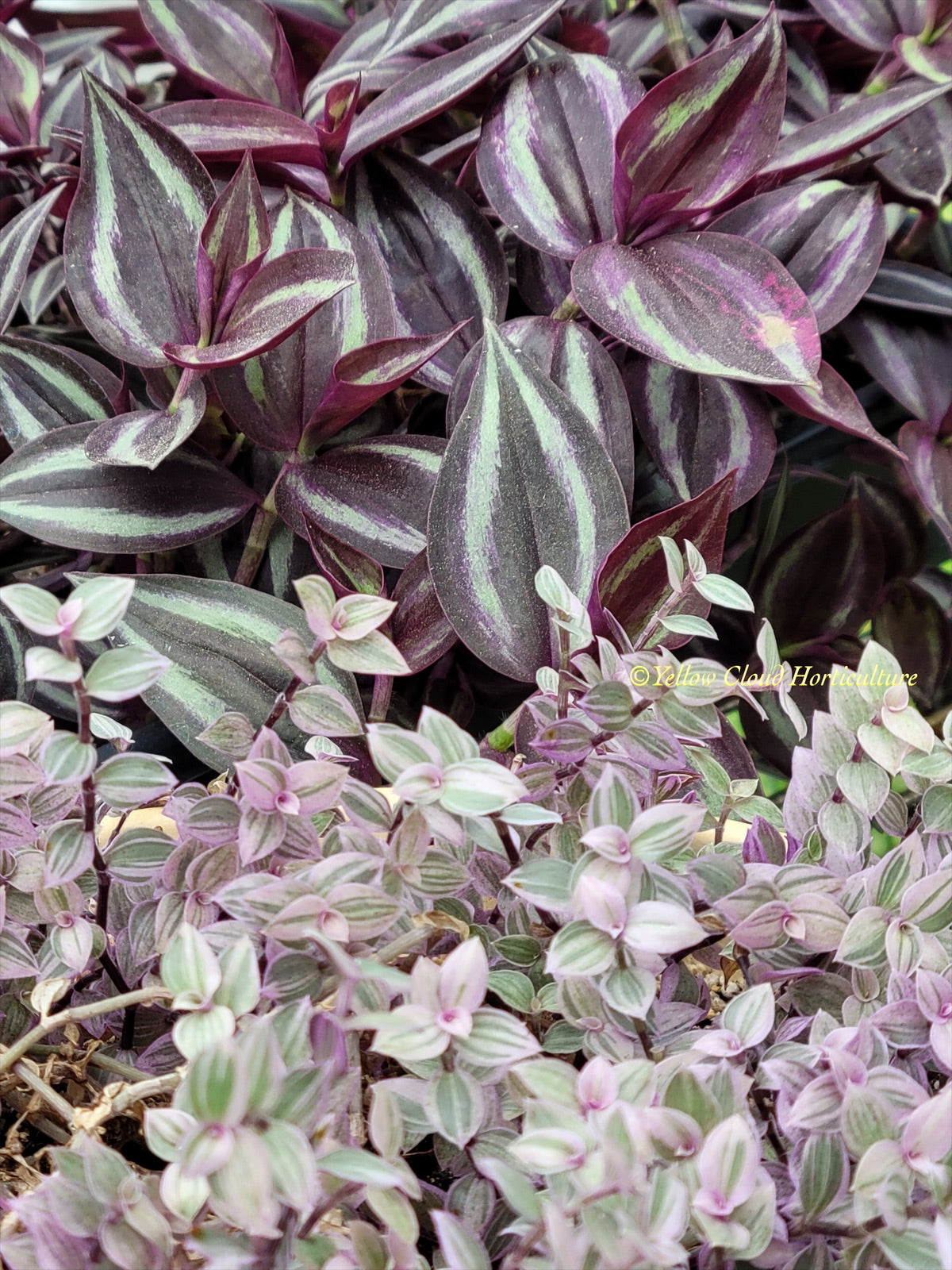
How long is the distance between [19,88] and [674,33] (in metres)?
0.46

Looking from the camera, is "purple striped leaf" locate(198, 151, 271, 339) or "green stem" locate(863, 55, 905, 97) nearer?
"purple striped leaf" locate(198, 151, 271, 339)

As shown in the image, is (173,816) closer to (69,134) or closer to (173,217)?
(173,217)

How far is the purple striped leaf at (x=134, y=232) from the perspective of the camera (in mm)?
500

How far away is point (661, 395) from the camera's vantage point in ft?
1.94

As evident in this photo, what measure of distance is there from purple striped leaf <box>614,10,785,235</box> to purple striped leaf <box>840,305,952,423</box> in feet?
0.52

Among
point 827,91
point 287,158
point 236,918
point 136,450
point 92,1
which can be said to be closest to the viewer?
point 236,918

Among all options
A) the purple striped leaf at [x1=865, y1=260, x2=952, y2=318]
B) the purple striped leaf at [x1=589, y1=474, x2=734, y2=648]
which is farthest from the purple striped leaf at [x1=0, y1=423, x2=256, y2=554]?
the purple striped leaf at [x1=865, y1=260, x2=952, y2=318]

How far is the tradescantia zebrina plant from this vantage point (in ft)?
1.58

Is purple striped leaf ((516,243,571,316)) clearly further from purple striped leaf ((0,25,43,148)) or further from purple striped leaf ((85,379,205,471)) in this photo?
purple striped leaf ((0,25,43,148))

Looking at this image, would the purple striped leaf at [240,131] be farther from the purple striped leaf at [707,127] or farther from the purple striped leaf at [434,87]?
the purple striped leaf at [707,127]

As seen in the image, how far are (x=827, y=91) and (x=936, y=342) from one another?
0.77 feet

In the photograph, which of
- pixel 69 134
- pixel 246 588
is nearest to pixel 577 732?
pixel 246 588

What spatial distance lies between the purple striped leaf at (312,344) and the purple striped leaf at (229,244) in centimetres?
3

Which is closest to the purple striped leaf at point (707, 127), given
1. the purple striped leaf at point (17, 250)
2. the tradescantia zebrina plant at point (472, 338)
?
the tradescantia zebrina plant at point (472, 338)
